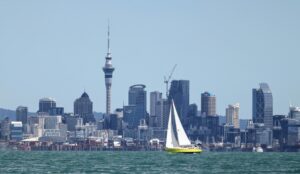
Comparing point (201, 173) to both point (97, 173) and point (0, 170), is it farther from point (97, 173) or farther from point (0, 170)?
point (0, 170)

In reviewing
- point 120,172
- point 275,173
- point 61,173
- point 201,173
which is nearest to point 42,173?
point 61,173

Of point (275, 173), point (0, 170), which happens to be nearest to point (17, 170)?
point (0, 170)

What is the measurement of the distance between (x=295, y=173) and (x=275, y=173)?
8.10 ft

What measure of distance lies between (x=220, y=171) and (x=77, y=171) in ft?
63.6

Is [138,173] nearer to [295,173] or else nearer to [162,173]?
[162,173]

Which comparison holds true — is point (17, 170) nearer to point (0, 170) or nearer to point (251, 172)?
point (0, 170)

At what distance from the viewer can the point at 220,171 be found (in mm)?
142375

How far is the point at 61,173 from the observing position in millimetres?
129125

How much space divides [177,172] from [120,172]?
7.18 metres

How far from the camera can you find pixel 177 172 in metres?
137

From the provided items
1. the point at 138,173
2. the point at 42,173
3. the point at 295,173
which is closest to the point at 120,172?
the point at 138,173

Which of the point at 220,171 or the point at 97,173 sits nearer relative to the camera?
the point at 97,173

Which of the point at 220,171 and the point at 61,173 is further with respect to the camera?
the point at 220,171

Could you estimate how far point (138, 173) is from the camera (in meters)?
134
